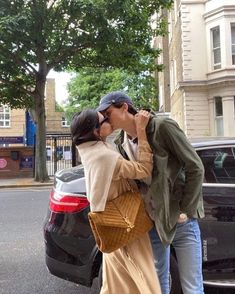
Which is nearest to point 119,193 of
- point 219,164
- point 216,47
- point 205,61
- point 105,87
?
point 219,164

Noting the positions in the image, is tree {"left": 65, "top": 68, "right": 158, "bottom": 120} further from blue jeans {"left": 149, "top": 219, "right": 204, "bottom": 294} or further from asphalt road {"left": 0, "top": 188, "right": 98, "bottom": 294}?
blue jeans {"left": 149, "top": 219, "right": 204, "bottom": 294}

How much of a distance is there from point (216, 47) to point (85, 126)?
2357 centimetres

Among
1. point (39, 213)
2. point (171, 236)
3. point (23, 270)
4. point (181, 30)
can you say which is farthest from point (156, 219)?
point (181, 30)

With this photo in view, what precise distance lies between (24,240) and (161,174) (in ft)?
16.0

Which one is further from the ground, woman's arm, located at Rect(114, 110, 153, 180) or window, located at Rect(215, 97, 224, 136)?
window, located at Rect(215, 97, 224, 136)

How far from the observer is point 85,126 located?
2.54 meters

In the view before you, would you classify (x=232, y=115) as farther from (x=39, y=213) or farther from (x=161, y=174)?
(x=161, y=174)

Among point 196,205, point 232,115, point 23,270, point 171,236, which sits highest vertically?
point 232,115

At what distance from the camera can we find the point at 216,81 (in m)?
24.3

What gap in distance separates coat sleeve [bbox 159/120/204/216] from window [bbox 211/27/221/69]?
2290 centimetres

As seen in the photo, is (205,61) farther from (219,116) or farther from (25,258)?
(25,258)

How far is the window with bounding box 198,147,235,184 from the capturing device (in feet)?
12.9

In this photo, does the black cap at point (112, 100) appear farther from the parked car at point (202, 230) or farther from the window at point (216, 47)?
the window at point (216, 47)

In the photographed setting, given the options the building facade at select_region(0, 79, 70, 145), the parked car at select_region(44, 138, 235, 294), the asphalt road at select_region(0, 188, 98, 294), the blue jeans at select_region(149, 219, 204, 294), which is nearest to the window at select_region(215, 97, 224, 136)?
the building facade at select_region(0, 79, 70, 145)
